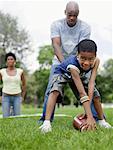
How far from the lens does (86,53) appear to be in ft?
18.0

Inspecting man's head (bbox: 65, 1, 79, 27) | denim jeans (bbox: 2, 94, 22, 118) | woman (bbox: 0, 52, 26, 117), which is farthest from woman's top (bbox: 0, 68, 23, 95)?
man's head (bbox: 65, 1, 79, 27)

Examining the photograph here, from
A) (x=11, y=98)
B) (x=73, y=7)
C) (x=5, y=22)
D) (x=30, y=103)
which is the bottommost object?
(x=30, y=103)

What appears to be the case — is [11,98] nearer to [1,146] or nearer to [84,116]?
[84,116]

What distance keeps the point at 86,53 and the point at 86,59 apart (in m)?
0.11

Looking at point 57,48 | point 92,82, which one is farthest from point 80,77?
point 57,48

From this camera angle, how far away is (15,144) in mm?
4191

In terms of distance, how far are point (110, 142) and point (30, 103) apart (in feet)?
238

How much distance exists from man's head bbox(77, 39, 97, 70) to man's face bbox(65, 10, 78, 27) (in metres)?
1.02

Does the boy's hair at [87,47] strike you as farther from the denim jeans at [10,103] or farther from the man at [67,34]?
the denim jeans at [10,103]

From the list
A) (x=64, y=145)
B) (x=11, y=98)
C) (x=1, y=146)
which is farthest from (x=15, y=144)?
(x=11, y=98)

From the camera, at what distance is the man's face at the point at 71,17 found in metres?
6.51

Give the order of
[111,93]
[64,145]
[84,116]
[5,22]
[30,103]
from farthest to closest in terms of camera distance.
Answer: [111,93]
[30,103]
[5,22]
[84,116]
[64,145]

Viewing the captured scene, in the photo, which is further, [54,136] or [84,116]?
[84,116]

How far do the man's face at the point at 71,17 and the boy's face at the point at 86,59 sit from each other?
1.13 m
